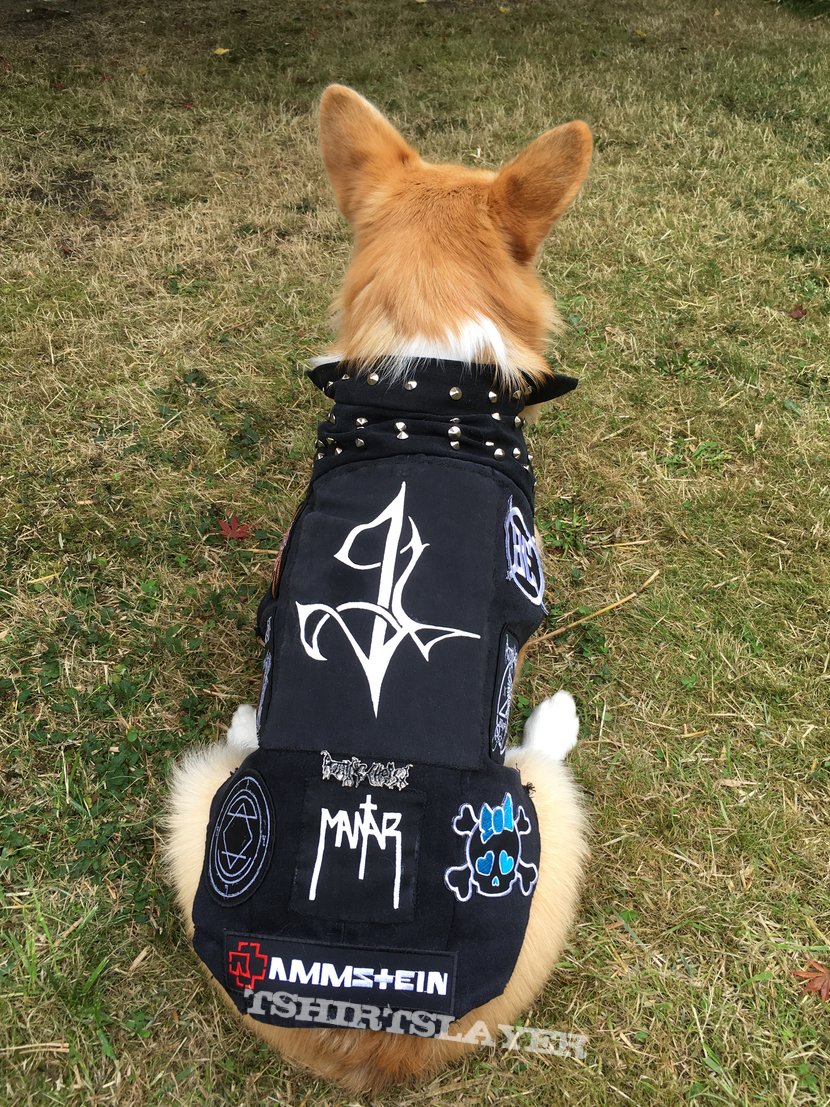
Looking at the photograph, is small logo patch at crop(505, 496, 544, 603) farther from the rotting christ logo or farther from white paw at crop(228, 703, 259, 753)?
white paw at crop(228, 703, 259, 753)

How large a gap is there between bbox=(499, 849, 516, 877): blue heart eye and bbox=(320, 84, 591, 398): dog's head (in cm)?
123

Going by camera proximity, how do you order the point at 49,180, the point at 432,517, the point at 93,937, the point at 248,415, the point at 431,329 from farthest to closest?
the point at 49,180
the point at 248,415
the point at 93,937
the point at 431,329
the point at 432,517

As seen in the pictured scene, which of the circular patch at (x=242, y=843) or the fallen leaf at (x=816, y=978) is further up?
the circular patch at (x=242, y=843)

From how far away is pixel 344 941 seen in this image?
4.82ft

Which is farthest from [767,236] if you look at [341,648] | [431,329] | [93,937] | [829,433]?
[93,937]

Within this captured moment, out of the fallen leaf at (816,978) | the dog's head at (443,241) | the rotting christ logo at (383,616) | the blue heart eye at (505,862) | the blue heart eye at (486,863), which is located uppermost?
the dog's head at (443,241)

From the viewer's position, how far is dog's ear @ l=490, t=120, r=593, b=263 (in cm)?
197

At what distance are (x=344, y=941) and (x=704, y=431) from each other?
3.03m

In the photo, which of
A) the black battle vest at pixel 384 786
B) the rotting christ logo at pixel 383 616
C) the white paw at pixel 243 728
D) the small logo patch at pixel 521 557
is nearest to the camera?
the black battle vest at pixel 384 786

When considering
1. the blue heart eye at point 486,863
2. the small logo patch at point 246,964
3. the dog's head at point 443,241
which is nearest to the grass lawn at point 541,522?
the small logo patch at point 246,964

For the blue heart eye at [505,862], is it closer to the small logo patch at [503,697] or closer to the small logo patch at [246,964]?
the small logo patch at [503,697]

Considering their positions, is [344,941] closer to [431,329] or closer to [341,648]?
[341,648]

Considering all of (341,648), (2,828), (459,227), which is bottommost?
(2,828)

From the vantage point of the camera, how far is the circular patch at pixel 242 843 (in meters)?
1.54
